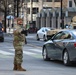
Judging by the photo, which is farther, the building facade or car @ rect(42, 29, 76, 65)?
the building facade

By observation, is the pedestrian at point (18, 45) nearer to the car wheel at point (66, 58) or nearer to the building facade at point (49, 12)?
the car wheel at point (66, 58)

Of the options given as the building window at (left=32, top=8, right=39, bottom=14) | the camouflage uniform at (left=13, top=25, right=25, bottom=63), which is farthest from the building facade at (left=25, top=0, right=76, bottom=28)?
the camouflage uniform at (left=13, top=25, right=25, bottom=63)

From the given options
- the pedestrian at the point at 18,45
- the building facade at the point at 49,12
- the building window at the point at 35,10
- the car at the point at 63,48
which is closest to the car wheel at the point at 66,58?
the car at the point at 63,48

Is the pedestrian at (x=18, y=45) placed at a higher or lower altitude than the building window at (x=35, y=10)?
higher

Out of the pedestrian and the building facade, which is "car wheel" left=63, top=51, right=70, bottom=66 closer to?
the pedestrian

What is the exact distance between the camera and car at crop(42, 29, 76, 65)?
50.7ft

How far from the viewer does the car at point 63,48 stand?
15461 millimetres

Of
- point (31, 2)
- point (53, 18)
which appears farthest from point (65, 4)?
point (53, 18)

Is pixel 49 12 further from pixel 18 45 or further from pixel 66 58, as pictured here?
pixel 18 45

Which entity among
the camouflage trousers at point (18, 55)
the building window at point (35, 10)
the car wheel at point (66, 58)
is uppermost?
the camouflage trousers at point (18, 55)

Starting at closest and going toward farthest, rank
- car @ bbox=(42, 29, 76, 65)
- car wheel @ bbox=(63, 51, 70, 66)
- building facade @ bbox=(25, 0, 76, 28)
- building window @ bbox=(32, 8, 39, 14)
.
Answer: car @ bbox=(42, 29, 76, 65), car wheel @ bbox=(63, 51, 70, 66), building facade @ bbox=(25, 0, 76, 28), building window @ bbox=(32, 8, 39, 14)

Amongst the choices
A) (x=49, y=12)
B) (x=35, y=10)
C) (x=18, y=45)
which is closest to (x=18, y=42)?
(x=18, y=45)

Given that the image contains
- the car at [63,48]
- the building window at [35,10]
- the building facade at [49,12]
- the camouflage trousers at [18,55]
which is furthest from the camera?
the building window at [35,10]

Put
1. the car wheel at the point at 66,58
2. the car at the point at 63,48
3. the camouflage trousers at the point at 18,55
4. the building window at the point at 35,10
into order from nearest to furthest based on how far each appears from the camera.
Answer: the camouflage trousers at the point at 18,55 → the car at the point at 63,48 → the car wheel at the point at 66,58 → the building window at the point at 35,10
